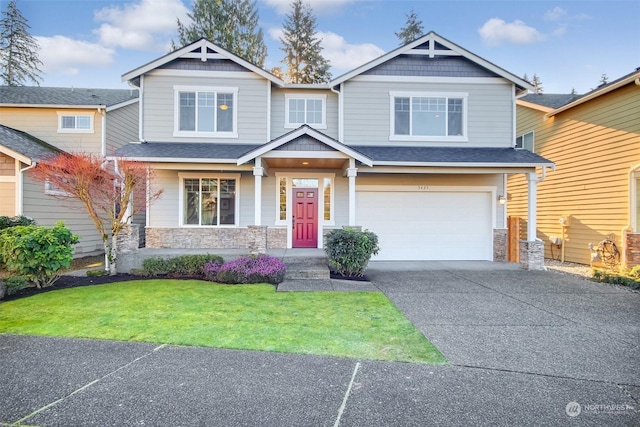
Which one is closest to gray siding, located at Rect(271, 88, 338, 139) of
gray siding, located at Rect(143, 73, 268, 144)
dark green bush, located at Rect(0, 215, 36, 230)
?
gray siding, located at Rect(143, 73, 268, 144)

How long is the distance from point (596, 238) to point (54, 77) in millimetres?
33633

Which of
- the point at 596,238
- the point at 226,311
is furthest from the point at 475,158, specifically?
the point at 226,311

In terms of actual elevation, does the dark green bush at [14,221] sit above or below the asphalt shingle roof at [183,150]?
below

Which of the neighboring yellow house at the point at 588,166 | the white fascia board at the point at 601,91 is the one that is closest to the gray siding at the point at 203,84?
the white fascia board at the point at 601,91

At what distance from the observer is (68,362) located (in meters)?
3.88

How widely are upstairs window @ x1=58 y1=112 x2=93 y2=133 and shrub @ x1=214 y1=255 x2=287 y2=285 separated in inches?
386

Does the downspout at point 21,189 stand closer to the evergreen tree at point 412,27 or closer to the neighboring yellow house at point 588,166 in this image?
the neighboring yellow house at point 588,166

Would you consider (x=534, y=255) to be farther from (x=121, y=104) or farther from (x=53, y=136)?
(x=53, y=136)

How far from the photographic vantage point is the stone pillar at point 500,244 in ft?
38.3

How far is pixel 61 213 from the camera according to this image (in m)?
12.2

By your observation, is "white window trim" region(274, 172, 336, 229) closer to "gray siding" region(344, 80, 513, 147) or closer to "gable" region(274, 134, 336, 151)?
"gray siding" region(344, 80, 513, 147)

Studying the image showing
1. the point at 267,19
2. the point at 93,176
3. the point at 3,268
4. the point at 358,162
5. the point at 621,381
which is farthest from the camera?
the point at 267,19

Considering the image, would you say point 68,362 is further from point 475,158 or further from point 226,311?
point 475,158

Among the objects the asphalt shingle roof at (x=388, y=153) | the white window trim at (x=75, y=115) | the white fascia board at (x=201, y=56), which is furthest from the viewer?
the white window trim at (x=75, y=115)
